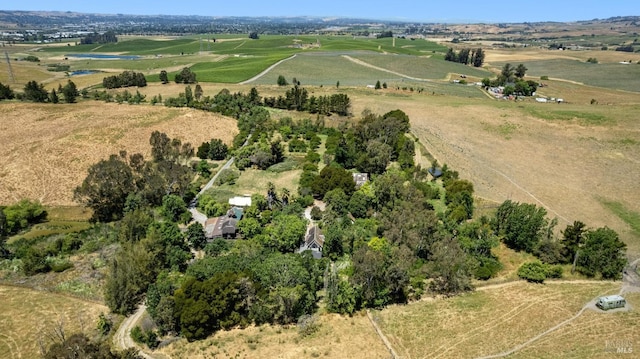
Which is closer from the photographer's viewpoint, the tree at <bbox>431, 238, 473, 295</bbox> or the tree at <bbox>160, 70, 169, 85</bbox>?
the tree at <bbox>431, 238, 473, 295</bbox>

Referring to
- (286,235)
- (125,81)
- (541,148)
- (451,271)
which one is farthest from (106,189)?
(125,81)

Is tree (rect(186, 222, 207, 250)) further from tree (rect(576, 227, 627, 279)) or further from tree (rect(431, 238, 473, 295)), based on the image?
tree (rect(576, 227, 627, 279))

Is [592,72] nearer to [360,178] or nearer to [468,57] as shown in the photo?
[468,57]

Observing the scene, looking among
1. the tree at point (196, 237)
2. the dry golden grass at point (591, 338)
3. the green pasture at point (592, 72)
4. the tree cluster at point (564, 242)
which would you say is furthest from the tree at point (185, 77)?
the green pasture at point (592, 72)

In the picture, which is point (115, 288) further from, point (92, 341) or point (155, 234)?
point (155, 234)

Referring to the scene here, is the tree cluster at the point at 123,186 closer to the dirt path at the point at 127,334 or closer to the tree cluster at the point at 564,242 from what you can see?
the dirt path at the point at 127,334

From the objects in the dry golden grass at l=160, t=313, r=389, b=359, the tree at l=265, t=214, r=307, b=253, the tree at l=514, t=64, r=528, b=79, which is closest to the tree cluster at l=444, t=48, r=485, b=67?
the tree at l=514, t=64, r=528, b=79
